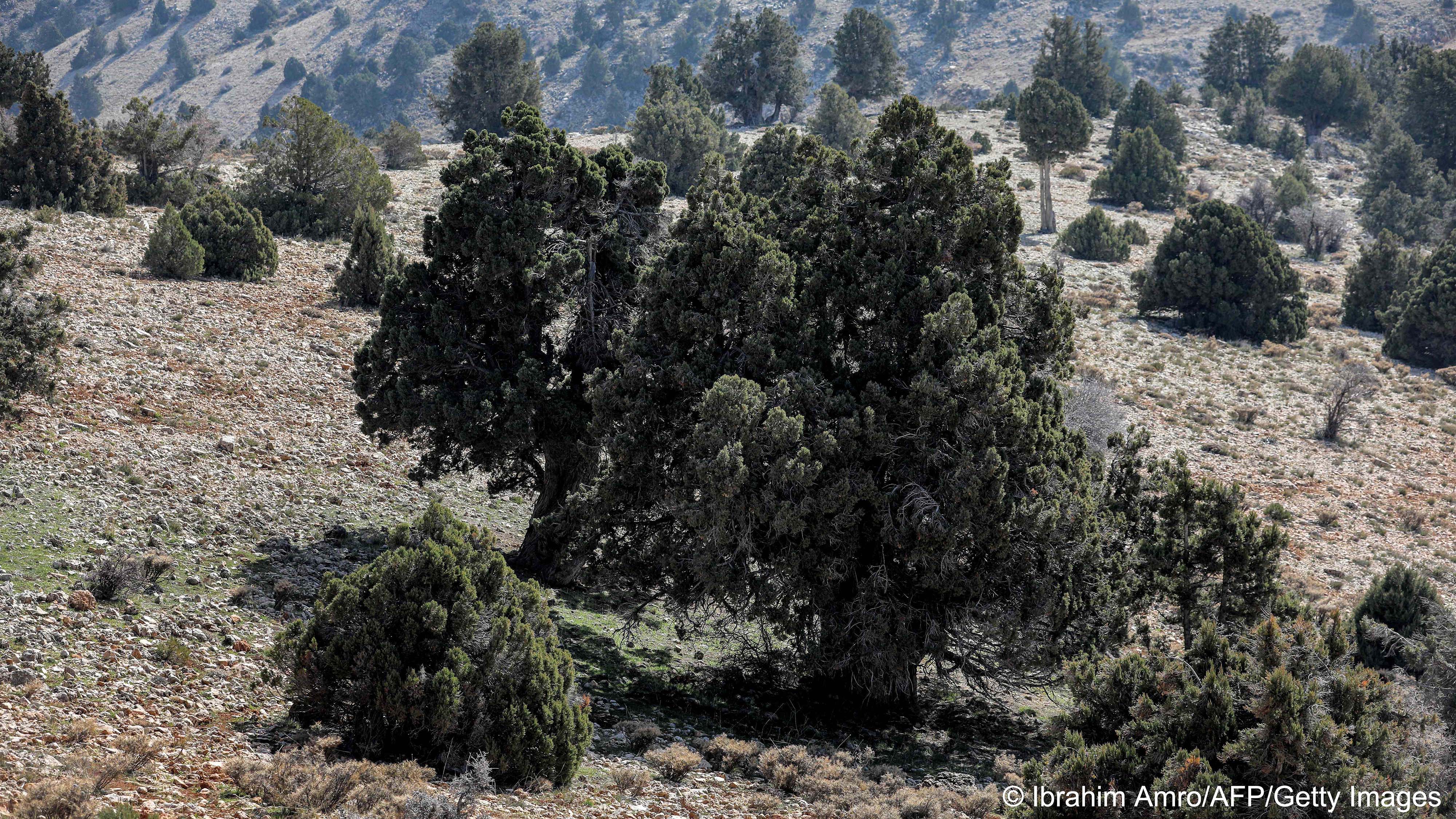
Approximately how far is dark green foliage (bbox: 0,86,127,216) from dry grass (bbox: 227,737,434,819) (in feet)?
78.0

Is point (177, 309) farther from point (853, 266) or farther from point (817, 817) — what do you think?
point (817, 817)

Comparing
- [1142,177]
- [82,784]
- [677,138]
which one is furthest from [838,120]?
[82,784]

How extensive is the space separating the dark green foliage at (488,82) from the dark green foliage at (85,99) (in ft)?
239

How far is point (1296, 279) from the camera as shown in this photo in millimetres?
39094

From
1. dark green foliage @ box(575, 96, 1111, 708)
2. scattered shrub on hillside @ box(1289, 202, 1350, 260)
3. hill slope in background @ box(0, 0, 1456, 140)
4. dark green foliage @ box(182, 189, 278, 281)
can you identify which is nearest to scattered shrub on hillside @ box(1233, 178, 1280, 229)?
scattered shrub on hillside @ box(1289, 202, 1350, 260)

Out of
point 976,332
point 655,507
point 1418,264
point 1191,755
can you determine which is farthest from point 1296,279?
point 1191,755

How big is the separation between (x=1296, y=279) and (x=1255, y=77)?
4956 cm

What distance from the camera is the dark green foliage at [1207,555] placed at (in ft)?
48.1

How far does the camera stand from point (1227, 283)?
38.6m

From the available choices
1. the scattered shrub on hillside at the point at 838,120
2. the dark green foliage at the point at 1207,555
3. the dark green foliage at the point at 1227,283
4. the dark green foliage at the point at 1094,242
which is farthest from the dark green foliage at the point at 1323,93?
the dark green foliage at the point at 1207,555

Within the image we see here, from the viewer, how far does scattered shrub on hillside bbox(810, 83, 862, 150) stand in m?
54.1

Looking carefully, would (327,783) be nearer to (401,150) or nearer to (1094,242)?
(1094,242)

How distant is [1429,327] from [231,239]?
124ft

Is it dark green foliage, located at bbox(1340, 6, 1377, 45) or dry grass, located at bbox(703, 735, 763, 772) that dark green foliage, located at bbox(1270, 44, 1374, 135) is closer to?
dark green foliage, located at bbox(1340, 6, 1377, 45)
